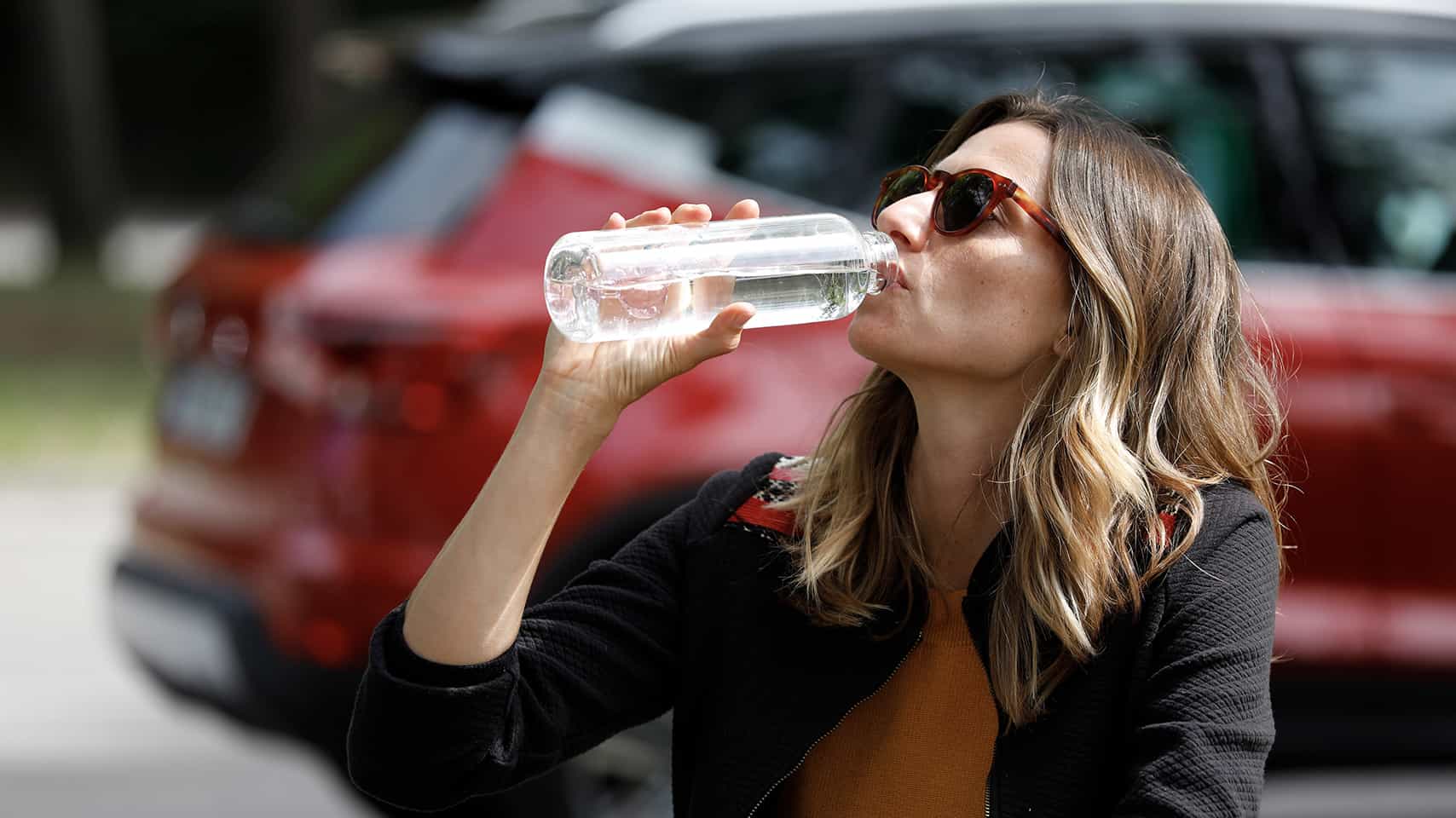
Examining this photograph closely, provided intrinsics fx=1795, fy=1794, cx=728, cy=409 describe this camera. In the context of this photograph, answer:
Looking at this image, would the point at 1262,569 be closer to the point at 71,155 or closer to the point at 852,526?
the point at 852,526

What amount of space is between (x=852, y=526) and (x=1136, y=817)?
0.48 meters

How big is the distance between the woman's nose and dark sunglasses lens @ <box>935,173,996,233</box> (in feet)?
0.06

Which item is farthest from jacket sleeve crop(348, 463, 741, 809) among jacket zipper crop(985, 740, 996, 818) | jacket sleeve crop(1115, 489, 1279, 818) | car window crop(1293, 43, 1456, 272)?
car window crop(1293, 43, 1456, 272)

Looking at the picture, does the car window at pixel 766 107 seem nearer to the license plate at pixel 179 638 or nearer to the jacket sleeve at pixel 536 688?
the license plate at pixel 179 638

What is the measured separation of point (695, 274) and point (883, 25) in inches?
75.7

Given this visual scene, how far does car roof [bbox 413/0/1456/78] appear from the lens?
148 inches

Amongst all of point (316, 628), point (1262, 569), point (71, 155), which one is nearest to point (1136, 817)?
point (1262, 569)

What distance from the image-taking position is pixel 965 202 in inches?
78.7

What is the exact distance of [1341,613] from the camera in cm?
371

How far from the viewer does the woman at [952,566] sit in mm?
1841

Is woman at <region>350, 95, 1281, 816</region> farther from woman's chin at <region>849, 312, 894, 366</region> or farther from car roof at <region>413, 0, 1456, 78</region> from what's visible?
car roof at <region>413, 0, 1456, 78</region>

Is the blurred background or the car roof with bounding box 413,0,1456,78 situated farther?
the car roof with bounding box 413,0,1456,78

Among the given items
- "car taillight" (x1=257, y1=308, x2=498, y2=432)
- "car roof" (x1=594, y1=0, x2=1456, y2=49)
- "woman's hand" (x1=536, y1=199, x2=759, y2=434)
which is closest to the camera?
"woman's hand" (x1=536, y1=199, x2=759, y2=434)

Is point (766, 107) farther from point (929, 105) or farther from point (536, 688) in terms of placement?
point (536, 688)
